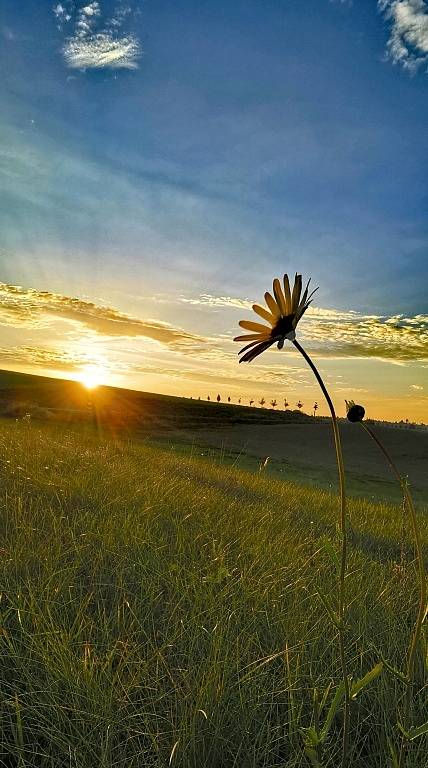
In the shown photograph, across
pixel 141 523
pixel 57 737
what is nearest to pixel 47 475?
pixel 141 523

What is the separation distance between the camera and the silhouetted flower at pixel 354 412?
116 cm

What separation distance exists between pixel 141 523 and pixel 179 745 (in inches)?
90.8

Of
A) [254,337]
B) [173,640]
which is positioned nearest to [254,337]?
[254,337]

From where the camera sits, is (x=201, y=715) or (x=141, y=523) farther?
(x=141, y=523)

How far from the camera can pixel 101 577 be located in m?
2.92

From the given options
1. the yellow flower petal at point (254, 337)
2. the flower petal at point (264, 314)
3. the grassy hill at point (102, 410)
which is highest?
the flower petal at point (264, 314)

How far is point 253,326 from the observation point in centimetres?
118

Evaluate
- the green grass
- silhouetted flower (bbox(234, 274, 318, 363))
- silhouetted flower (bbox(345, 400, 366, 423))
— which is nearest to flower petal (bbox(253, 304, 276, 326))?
silhouetted flower (bbox(234, 274, 318, 363))

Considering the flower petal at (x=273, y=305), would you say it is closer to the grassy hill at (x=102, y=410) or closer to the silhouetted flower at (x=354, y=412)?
the silhouetted flower at (x=354, y=412)

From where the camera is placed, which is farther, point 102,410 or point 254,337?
point 102,410

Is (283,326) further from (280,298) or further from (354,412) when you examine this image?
(354,412)

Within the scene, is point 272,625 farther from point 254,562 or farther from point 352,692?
point 352,692

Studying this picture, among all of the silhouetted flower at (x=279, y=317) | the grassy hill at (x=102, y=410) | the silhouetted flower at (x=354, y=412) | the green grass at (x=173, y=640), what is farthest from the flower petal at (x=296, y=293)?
the grassy hill at (x=102, y=410)

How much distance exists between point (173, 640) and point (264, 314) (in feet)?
5.82
